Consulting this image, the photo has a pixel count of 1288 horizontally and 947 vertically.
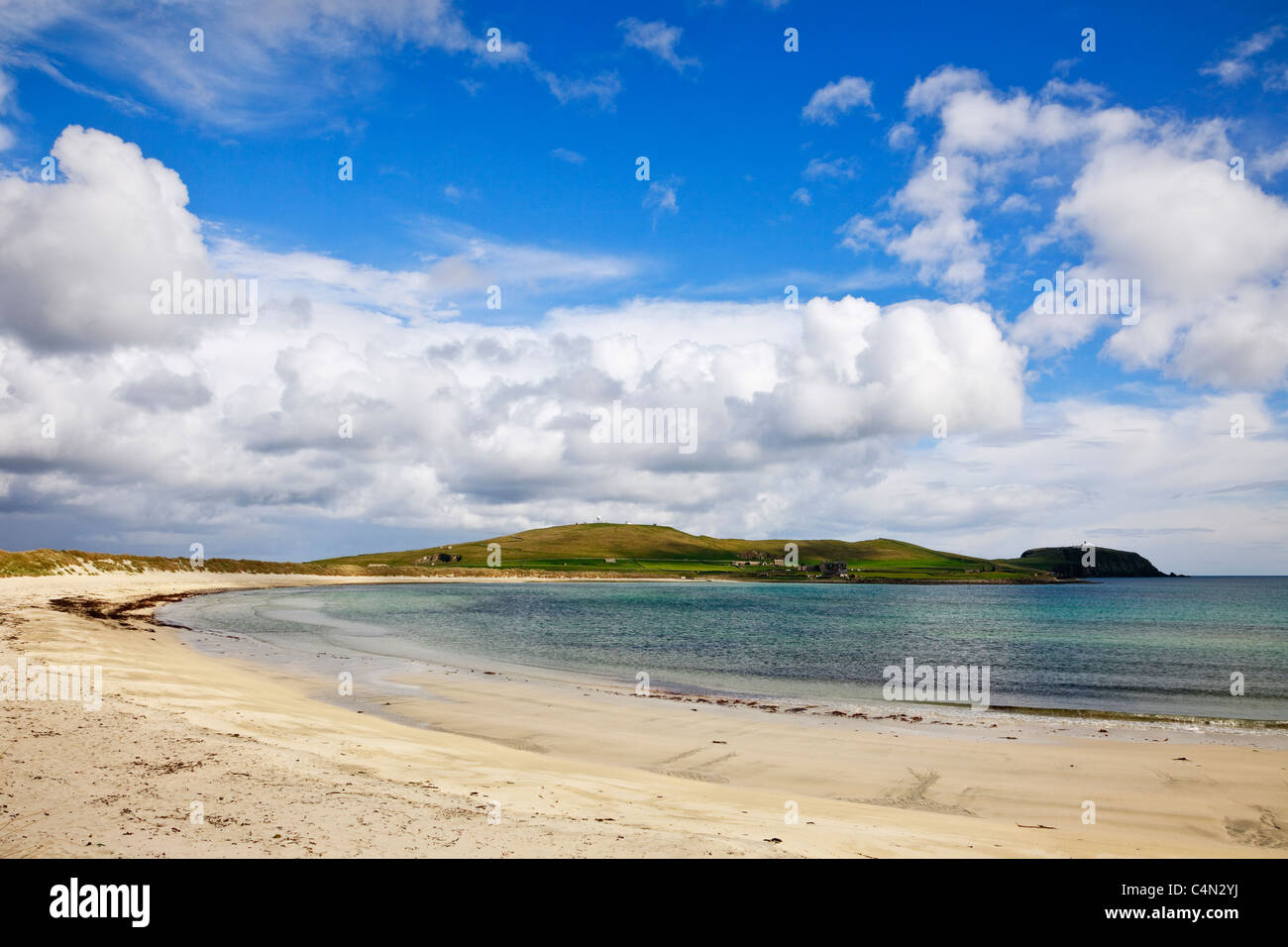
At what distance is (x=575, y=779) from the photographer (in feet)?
49.5

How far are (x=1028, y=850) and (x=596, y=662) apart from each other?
33504mm

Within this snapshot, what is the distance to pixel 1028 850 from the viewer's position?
11.1 metres

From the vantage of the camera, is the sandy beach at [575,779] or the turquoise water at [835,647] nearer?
the sandy beach at [575,779]

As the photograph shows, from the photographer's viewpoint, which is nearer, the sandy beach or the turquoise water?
the sandy beach

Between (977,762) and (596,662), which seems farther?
(596,662)

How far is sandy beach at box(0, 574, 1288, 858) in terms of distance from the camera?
968cm

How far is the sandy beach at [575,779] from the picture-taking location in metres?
9.68

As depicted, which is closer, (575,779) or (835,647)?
(575,779)

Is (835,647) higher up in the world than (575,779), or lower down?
lower down

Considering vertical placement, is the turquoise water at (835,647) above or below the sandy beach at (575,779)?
below

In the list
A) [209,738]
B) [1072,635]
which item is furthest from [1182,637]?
[209,738]
